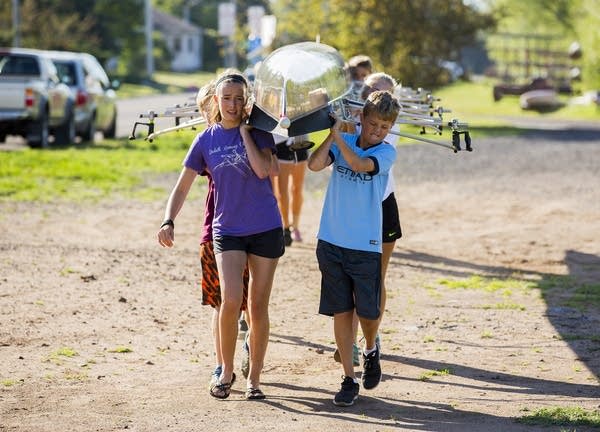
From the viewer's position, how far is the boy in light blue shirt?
6.55 metres

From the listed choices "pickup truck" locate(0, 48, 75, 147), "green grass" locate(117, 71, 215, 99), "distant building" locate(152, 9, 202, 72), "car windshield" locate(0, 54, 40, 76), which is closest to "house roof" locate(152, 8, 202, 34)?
"distant building" locate(152, 9, 202, 72)

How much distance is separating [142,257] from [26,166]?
7.98 meters

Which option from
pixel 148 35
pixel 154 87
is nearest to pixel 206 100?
pixel 154 87

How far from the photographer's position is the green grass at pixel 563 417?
6137mm

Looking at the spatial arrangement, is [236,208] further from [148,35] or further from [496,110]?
[148,35]

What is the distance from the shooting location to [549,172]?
20.0 meters

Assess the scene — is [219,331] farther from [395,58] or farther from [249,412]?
[395,58]

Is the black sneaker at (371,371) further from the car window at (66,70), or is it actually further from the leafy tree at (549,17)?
the leafy tree at (549,17)

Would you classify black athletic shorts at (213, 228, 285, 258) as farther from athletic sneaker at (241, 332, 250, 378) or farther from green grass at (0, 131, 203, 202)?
green grass at (0, 131, 203, 202)

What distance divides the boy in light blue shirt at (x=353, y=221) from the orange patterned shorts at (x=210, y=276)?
543 mm

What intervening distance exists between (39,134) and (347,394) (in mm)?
16291

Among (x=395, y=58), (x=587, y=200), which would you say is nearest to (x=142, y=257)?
(x=587, y=200)

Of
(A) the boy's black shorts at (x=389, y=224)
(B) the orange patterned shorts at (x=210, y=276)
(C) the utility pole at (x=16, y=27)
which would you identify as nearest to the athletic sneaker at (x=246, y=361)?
(B) the orange patterned shorts at (x=210, y=276)

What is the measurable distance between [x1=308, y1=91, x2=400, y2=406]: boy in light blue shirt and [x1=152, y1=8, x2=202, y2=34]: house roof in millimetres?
93137
